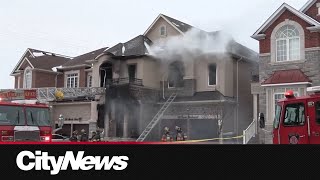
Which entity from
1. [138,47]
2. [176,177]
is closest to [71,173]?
[176,177]

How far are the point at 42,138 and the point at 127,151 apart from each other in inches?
381

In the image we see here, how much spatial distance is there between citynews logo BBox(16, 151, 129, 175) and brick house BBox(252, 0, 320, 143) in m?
18.7

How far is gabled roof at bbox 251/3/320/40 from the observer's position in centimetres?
2233

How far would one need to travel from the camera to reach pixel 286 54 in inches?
917

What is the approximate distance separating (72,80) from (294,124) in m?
28.8

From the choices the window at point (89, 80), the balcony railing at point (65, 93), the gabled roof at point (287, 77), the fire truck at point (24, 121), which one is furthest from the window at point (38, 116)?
the window at point (89, 80)

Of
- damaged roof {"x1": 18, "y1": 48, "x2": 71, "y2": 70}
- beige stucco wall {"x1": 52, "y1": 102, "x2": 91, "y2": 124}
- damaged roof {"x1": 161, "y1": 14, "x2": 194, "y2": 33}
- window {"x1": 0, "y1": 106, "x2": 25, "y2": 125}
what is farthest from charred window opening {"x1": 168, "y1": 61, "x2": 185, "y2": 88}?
window {"x1": 0, "y1": 106, "x2": 25, "y2": 125}

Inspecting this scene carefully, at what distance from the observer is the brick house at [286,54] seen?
22.2m

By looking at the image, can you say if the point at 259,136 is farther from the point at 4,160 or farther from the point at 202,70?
the point at 4,160

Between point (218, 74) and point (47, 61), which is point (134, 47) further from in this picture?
point (47, 61)

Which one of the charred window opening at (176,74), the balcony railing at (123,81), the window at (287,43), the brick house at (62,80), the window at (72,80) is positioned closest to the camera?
the window at (287,43)

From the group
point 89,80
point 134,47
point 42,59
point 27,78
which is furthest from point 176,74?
point 27,78

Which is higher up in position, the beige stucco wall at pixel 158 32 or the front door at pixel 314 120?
the beige stucco wall at pixel 158 32

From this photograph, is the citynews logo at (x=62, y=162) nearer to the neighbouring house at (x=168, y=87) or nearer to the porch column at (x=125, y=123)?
the neighbouring house at (x=168, y=87)
